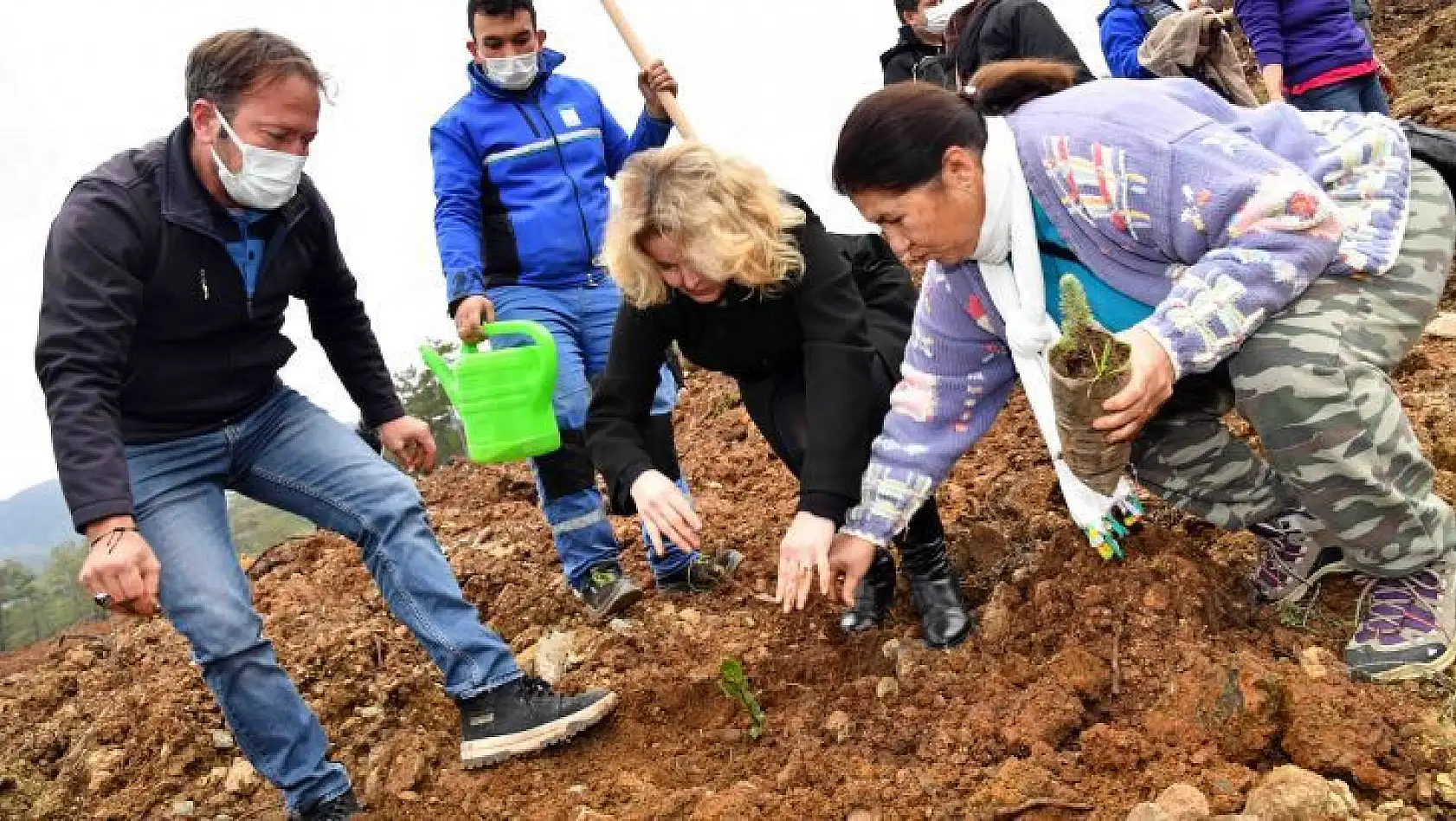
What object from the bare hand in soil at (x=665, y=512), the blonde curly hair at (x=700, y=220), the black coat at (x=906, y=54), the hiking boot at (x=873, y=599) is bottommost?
the hiking boot at (x=873, y=599)

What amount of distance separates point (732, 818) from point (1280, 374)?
1.32m

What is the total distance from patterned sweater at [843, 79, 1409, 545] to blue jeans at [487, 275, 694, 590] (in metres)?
1.31

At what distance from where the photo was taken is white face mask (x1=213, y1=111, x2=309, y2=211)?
2.52m

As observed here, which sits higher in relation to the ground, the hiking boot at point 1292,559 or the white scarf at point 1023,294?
the white scarf at point 1023,294

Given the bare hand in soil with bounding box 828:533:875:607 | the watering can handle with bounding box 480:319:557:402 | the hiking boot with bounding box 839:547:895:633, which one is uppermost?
the watering can handle with bounding box 480:319:557:402

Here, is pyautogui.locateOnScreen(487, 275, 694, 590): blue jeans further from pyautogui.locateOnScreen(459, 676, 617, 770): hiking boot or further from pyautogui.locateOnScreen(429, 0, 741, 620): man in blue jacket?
Result: pyautogui.locateOnScreen(459, 676, 617, 770): hiking boot

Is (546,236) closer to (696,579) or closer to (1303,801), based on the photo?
(696,579)

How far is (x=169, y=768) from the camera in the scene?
325 cm

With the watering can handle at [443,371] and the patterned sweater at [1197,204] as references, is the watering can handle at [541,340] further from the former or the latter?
the patterned sweater at [1197,204]

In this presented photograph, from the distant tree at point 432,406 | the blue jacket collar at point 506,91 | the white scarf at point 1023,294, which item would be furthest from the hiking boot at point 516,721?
the distant tree at point 432,406

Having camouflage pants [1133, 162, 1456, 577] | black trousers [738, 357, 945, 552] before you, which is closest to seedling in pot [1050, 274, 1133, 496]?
camouflage pants [1133, 162, 1456, 577]

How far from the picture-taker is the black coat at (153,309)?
7.30 ft

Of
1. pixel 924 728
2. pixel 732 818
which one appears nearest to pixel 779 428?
pixel 924 728

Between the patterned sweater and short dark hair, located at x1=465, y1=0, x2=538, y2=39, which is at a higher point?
short dark hair, located at x1=465, y1=0, x2=538, y2=39
